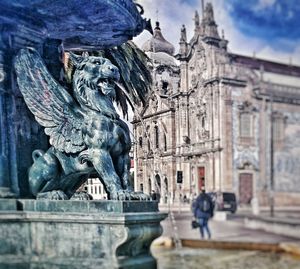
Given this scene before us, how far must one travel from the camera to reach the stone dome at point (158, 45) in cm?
638

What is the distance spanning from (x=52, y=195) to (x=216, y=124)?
337 centimetres

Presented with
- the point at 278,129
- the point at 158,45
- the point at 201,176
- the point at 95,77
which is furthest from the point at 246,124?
the point at 95,77

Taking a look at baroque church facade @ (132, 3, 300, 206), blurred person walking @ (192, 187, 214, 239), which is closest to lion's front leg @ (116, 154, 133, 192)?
baroque church facade @ (132, 3, 300, 206)

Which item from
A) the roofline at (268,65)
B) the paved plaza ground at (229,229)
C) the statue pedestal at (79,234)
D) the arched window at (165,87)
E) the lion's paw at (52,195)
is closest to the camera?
the statue pedestal at (79,234)

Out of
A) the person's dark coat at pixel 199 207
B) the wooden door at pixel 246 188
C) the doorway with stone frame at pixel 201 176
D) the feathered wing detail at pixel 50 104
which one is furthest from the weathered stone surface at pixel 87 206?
the person's dark coat at pixel 199 207

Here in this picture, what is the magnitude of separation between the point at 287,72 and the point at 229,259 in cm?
260

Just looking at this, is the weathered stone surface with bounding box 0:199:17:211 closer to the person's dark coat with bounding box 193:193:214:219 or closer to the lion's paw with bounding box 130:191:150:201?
the lion's paw with bounding box 130:191:150:201

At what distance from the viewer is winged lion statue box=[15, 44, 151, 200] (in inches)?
89.5

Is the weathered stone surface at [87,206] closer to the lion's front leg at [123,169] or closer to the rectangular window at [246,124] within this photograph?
the lion's front leg at [123,169]

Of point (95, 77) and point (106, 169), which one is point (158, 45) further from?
point (106, 169)

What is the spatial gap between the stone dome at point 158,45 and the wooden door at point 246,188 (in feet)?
8.06

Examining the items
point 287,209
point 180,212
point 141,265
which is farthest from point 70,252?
point 180,212

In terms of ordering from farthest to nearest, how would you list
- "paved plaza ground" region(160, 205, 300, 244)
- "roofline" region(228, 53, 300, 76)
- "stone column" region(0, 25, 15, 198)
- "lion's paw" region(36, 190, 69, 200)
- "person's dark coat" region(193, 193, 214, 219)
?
"person's dark coat" region(193, 193, 214, 219) → "paved plaza ground" region(160, 205, 300, 244) → "roofline" region(228, 53, 300, 76) → "stone column" region(0, 25, 15, 198) → "lion's paw" region(36, 190, 69, 200)

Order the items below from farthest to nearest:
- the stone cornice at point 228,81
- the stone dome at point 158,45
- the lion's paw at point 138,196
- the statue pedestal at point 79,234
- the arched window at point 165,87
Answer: the arched window at point 165,87 < the stone dome at point 158,45 < the stone cornice at point 228,81 < the lion's paw at point 138,196 < the statue pedestal at point 79,234
